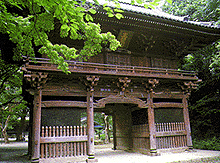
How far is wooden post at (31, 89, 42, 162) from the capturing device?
754 centimetres

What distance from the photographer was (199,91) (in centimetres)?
1681

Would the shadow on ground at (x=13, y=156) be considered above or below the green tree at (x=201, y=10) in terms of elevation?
below

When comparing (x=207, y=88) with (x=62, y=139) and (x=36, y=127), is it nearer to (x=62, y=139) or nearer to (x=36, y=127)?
(x=62, y=139)

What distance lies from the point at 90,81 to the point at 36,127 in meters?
3.18

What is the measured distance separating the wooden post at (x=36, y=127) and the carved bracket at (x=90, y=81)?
2138 mm

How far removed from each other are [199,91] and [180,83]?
7.00m

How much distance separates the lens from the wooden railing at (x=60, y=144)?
784 cm

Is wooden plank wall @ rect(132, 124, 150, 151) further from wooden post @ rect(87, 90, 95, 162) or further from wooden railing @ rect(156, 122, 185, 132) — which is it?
wooden post @ rect(87, 90, 95, 162)

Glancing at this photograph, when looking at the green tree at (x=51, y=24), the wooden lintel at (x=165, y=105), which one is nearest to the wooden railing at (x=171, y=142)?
the wooden lintel at (x=165, y=105)

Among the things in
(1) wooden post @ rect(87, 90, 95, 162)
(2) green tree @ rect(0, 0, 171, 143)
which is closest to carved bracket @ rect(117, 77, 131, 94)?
(1) wooden post @ rect(87, 90, 95, 162)

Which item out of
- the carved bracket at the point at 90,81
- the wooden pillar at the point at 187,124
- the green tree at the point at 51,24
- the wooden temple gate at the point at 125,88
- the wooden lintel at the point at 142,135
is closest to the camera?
the green tree at the point at 51,24

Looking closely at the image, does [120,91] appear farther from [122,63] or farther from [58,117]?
[58,117]

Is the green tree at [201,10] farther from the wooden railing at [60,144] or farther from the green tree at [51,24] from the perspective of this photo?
the wooden railing at [60,144]

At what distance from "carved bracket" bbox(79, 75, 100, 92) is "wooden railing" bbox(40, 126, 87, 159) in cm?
201
